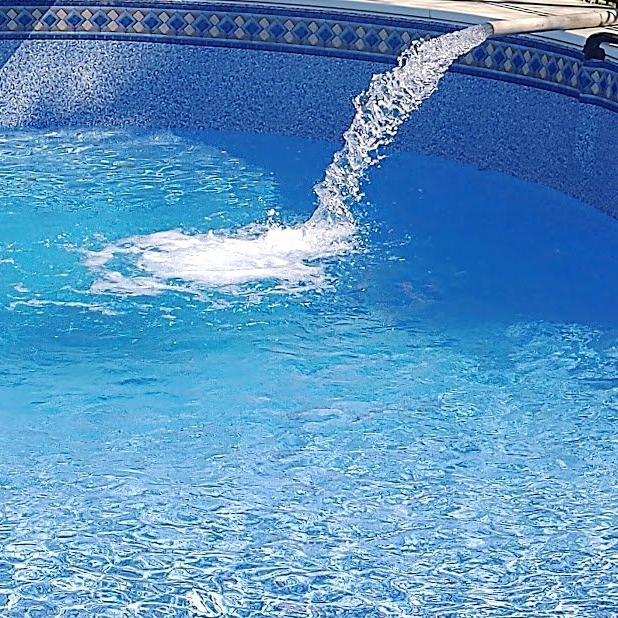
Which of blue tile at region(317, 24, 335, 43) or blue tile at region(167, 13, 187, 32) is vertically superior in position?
blue tile at region(317, 24, 335, 43)

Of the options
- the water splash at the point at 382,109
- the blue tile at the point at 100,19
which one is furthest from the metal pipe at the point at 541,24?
the blue tile at the point at 100,19

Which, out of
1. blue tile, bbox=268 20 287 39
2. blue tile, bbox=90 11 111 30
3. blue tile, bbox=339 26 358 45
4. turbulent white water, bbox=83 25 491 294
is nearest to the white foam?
turbulent white water, bbox=83 25 491 294

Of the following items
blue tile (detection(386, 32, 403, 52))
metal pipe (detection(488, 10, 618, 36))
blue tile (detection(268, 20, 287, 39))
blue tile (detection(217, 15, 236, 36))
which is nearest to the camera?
metal pipe (detection(488, 10, 618, 36))

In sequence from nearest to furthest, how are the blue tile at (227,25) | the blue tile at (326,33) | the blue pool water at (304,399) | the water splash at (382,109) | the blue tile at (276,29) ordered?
the blue pool water at (304,399) < the water splash at (382,109) < the blue tile at (326,33) < the blue tile at (276,29) < the blue tile at (227,25)

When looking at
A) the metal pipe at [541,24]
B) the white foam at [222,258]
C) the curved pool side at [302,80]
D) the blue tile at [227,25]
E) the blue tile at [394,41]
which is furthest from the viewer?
the blue tile at [227,25]

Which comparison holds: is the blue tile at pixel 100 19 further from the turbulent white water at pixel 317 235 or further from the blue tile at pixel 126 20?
the turbulent white water at pixel 317 235

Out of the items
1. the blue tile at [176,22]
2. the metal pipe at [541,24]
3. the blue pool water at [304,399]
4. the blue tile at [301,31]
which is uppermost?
the metal pipe at [541,24]

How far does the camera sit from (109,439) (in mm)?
3105

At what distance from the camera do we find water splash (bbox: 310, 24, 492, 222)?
4758 mm

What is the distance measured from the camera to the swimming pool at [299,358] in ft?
8.52

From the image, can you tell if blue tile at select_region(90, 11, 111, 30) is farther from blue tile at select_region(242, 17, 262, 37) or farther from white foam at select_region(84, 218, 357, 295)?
white foam at select_region(84, 218, 357, 295)

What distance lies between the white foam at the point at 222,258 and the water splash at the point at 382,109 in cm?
22

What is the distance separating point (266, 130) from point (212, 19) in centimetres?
53

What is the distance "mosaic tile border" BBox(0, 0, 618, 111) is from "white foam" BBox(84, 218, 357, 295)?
941mm
